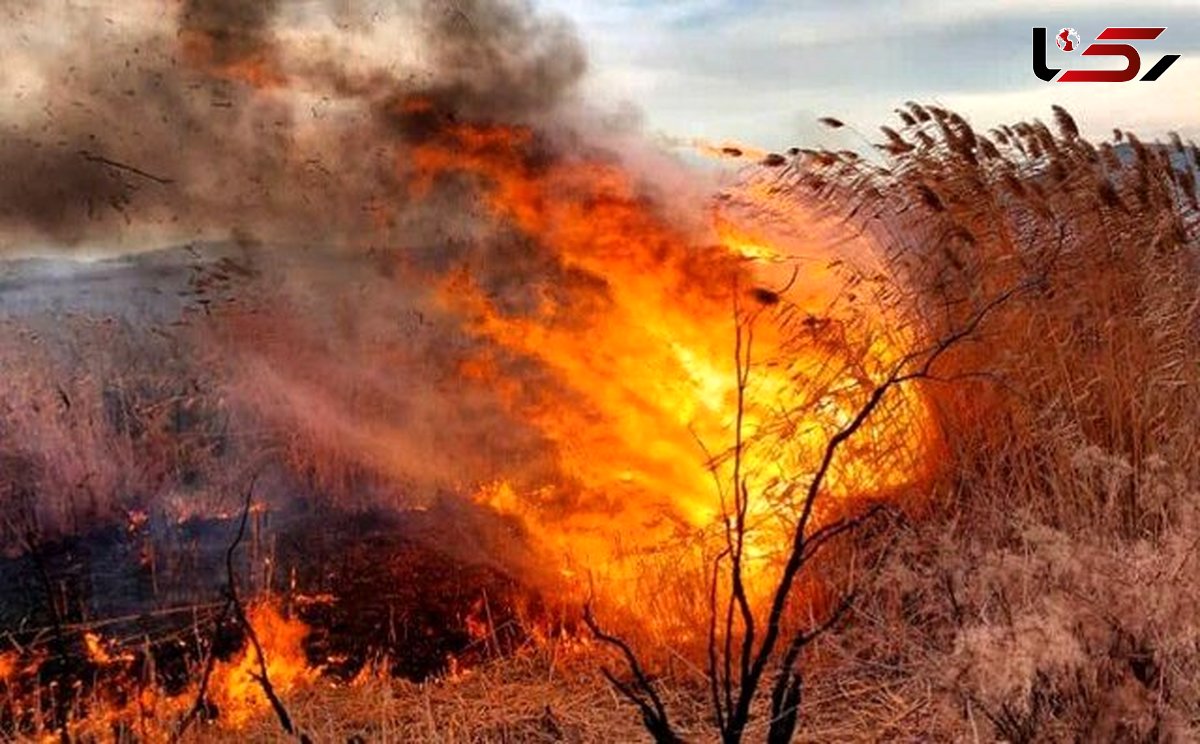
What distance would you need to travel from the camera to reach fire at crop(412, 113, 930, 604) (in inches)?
251

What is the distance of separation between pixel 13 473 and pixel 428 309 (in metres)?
3.34

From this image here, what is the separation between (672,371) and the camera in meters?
6.80

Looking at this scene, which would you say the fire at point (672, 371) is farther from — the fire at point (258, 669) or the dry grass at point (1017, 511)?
the fire at point (258, 669)

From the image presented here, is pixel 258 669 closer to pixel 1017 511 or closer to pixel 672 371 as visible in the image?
pixel 672 371

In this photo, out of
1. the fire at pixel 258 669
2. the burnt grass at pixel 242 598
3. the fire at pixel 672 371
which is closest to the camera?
the fire at pixel 258 669

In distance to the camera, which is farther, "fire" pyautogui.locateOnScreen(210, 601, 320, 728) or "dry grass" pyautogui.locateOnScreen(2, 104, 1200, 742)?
"fire" pyautogui.locateOnScreen(210, 601, 320, 728)

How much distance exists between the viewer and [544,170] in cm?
752

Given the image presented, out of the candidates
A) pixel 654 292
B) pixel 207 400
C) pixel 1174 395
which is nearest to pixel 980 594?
pixel 1174 395

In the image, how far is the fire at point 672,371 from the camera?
639 centimetres

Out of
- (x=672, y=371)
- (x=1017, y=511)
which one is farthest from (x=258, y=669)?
(x=1017, y=511)

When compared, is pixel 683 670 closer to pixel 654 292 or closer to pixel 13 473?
pixel 654 292

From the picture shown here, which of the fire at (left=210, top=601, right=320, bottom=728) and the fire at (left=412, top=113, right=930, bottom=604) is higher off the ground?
the fire at (left=412, top=113, right=930, bottom=604)

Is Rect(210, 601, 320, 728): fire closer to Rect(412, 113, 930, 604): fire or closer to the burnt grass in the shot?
the burnt grass

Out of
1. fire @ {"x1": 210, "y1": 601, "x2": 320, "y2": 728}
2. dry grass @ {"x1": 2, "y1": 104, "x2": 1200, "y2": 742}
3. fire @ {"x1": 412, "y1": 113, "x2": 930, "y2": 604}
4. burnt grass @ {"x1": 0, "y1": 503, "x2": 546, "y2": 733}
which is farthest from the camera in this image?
fire @ {"x1": 412, "y1": 113, "x2": 930, "y2": 604}
